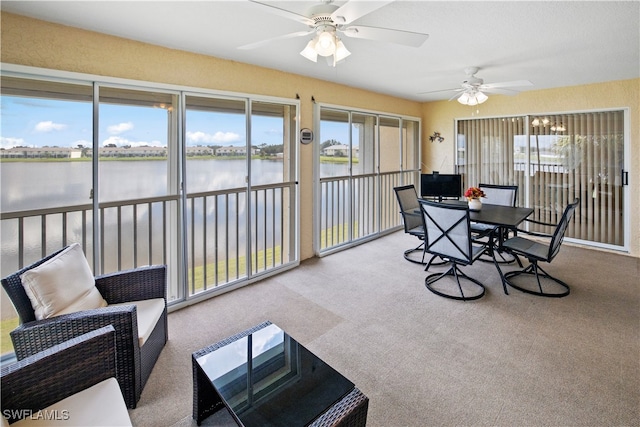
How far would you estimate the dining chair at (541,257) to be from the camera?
331 centimetres

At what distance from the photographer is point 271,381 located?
5.44 ft

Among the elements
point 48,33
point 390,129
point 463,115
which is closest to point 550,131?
point 463,115

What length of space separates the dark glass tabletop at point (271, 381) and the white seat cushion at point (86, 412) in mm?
413

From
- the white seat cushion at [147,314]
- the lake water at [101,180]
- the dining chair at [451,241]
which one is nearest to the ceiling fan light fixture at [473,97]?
the dining chair at [451,241]

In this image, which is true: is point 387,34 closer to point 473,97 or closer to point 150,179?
point 150,179

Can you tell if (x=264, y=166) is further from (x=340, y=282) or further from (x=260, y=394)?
(x=260, y=394)

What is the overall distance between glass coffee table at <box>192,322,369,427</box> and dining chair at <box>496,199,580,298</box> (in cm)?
273

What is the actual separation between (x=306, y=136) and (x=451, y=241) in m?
2.27

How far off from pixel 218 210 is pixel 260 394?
251cm

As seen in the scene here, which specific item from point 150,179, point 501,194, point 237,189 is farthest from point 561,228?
point 150,179

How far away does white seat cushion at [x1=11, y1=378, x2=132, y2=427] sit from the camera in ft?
4.34

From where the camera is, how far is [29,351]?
1750mm

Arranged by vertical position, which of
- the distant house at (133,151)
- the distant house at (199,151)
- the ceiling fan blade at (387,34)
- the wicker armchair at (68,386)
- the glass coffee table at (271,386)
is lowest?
the glass coffee table at (271,386)

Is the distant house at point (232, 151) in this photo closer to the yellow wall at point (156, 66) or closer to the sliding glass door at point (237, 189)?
the sliding glass door at point (237, 189)
